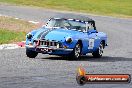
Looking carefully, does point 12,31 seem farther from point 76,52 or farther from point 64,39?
point 64,39

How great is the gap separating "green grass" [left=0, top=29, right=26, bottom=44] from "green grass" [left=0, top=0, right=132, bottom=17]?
24.5 metres

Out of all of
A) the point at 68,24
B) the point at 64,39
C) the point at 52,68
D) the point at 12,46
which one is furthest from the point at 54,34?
the point at 12,46

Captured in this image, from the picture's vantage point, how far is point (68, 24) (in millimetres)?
18344

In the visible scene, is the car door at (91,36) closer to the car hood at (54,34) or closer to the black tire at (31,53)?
the car hood at (54,34)

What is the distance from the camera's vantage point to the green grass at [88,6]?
51.6 meters

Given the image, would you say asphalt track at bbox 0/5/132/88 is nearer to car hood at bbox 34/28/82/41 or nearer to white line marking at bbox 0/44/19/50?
white line marking at bbox 0/44/19/50

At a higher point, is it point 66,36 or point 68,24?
Result: point 68,24

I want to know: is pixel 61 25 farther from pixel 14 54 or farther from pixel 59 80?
pixel 59 80

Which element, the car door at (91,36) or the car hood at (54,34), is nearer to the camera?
the car hood at (54,34)

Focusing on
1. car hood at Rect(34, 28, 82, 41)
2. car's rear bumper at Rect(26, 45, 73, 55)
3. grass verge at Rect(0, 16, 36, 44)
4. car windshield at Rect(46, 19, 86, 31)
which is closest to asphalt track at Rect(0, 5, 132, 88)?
car's rear bumper at Rect(26, 45, 73, 55)

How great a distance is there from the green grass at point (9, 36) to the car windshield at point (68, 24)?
4196 millimetres

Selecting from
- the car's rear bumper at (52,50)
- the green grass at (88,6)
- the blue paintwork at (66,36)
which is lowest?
the green grass at (88,6)

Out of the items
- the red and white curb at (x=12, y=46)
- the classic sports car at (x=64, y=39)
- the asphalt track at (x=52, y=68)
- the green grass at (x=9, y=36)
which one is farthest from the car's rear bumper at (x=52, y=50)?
the green grass at (x=9, y=36)

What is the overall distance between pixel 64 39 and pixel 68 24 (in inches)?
61.3
